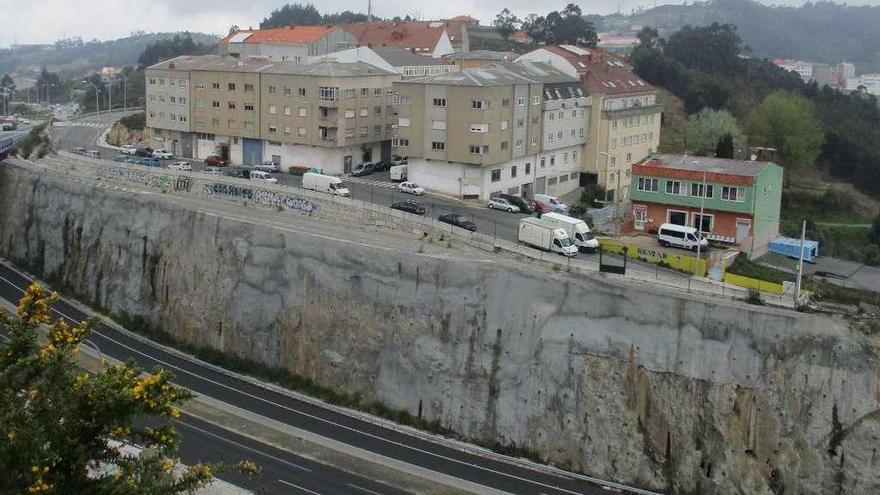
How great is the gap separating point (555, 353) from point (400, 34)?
5372 cm

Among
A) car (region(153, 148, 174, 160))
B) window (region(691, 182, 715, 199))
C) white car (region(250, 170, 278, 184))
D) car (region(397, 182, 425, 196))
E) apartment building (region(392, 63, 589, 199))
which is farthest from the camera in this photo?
car (region(153, 148, 174, 160))

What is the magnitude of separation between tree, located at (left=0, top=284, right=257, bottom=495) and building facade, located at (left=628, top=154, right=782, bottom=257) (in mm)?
28332

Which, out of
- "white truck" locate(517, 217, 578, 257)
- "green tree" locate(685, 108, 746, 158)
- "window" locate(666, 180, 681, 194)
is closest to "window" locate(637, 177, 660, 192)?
"window" locate(666, 180, 681, 194)

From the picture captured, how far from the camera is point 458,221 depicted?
40.1 meters

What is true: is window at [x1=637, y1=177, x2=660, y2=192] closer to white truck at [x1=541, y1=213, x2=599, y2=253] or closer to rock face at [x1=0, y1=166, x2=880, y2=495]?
white truck at [x1=541, y1=213, x2=599, y2=253]

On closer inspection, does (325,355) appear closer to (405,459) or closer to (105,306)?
(405,459)

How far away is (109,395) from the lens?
629 inches

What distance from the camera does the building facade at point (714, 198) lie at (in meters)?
40.6

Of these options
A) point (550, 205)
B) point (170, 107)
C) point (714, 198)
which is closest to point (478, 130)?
point (550, 205)

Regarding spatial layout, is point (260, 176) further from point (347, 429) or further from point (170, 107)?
point (347, 429)

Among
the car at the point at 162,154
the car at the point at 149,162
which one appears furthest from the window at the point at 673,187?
the car at the point at 162,154

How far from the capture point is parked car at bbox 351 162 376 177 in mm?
53219

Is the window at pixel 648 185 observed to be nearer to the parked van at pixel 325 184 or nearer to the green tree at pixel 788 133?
the parked van at pixel 325 184

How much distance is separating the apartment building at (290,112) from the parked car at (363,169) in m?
0.98
